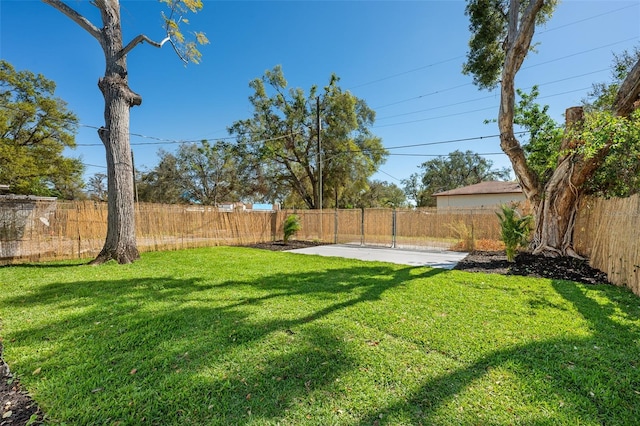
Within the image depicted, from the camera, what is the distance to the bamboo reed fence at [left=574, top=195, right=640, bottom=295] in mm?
4367

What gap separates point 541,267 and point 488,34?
23.1 ft

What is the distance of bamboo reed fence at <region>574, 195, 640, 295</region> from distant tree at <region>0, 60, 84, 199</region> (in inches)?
897

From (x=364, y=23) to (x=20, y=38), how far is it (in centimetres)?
1107

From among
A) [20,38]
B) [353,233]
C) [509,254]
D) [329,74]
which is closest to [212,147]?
[329,74]

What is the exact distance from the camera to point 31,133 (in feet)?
58.3

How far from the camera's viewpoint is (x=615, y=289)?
4527mm

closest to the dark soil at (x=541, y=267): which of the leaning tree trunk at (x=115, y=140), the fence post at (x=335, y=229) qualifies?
the fence post at (x=335, y=229)

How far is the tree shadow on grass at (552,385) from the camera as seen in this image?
1.71 metres

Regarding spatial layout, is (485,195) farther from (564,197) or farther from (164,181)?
(164,181)

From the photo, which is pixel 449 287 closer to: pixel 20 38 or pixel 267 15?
pixel 267 15

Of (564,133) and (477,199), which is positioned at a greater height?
(564,133)

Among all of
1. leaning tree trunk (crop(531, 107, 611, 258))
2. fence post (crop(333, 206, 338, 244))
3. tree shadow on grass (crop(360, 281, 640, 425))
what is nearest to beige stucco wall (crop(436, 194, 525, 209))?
fence post (crop(333, 206, 338, 244))

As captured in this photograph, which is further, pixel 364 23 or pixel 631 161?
pixel 364 23

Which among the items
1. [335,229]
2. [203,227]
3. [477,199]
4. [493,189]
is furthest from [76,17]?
[493,189]
